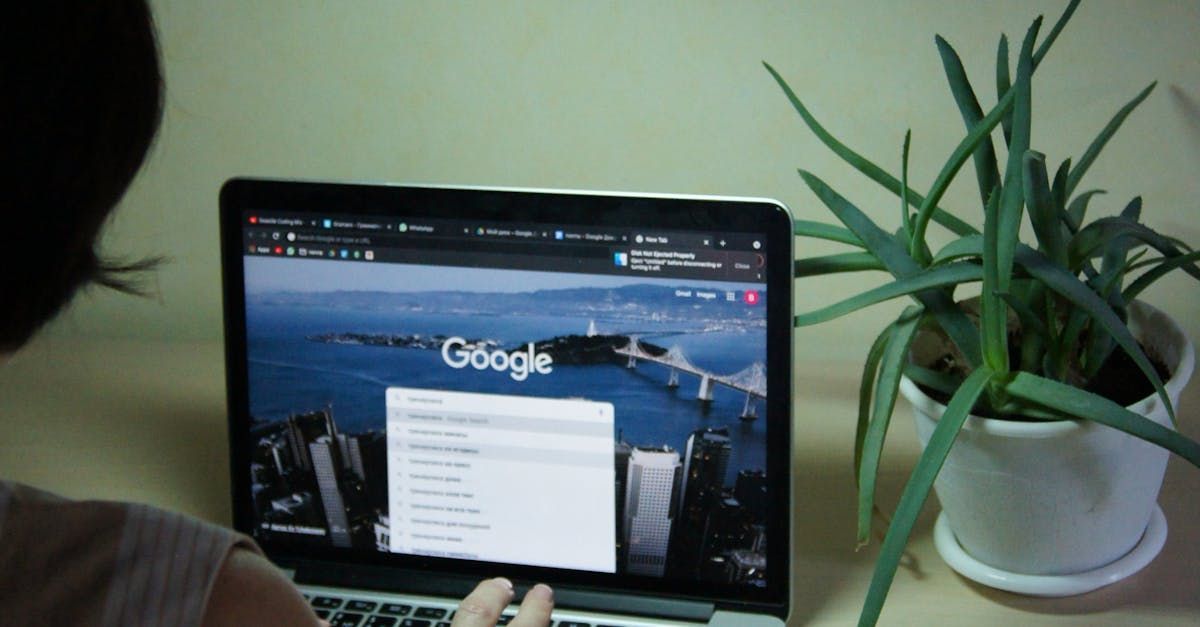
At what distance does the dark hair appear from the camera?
19.9 inches

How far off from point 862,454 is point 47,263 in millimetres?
542

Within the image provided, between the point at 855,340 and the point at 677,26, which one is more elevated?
the point at 677,26

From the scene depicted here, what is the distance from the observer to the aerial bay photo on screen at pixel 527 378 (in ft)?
2.85

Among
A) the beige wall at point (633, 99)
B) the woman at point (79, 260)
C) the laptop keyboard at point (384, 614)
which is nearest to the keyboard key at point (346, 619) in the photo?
the laptop keyboard at point (384, 614)

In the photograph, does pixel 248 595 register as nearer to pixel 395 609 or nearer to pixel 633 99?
pixel 395 609

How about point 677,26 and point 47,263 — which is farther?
point 677,26

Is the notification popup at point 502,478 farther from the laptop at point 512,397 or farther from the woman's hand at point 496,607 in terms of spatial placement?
the woman's hand at point 496,607

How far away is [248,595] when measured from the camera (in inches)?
22.7

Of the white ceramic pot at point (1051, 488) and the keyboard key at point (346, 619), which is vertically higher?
the white ceramic pot at point (1051, 488)

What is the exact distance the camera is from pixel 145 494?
1.04 metres

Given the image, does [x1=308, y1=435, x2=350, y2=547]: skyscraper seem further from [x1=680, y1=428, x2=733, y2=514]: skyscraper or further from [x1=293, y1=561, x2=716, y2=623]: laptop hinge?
[x1=680, y1=428, x2=733, y2=514]: skyscraper

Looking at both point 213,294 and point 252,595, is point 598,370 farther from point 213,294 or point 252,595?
point 213,294

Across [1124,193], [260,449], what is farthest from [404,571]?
[1124,193]

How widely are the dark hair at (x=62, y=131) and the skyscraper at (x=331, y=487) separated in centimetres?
38
